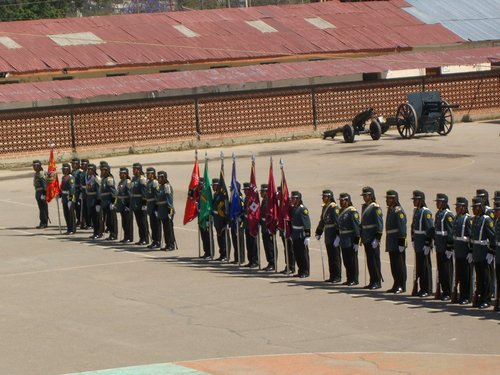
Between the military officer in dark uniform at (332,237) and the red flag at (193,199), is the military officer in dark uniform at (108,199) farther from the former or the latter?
the military officer in dark uniform at (332,237)

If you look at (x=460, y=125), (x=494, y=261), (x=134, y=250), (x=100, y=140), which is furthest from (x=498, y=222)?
(x=460, y=125)

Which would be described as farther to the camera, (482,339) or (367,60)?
(367,60)

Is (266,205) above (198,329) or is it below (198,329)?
above

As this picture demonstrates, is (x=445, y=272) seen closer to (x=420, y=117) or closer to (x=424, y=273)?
(x=424, y=273)

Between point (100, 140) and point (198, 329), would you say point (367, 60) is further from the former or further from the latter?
point (198, 329)

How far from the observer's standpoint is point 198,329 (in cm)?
1812

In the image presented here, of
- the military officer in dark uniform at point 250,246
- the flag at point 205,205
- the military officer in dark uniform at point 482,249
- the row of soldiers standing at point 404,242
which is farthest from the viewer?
the flag at point 205,205

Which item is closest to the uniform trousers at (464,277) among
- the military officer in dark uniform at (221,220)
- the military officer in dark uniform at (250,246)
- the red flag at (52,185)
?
the military officer in dark uniform at (250,246)

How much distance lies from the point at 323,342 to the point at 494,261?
131 inches

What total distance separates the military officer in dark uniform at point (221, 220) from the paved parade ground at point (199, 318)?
1.51ft

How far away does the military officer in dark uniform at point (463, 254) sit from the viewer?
63.2ft

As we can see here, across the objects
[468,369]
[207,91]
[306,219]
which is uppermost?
[207,91]

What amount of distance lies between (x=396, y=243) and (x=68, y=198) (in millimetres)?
9903

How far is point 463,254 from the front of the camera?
19266mm
